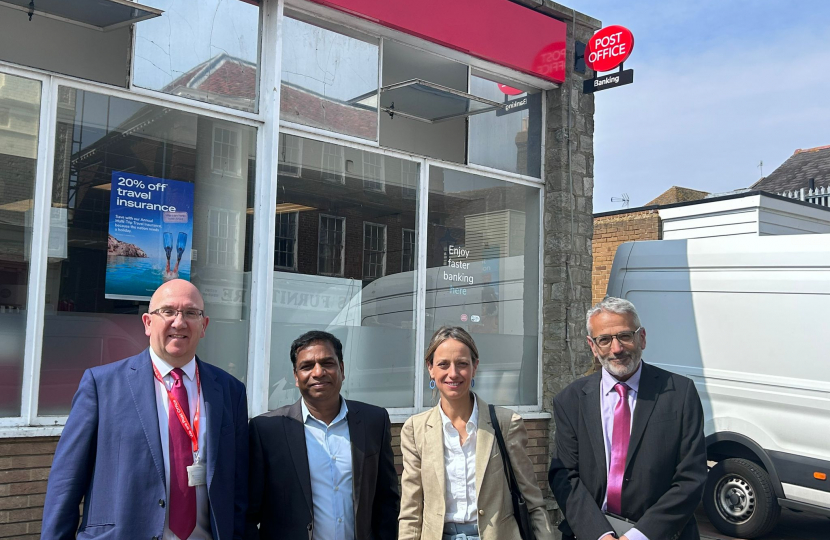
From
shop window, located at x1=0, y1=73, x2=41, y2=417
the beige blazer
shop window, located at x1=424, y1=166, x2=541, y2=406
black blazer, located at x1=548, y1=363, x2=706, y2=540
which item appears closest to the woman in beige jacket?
the beige blazer

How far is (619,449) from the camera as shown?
11.6 feet

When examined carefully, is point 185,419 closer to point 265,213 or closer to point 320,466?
point 320,466

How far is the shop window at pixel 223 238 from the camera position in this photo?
5.88 m

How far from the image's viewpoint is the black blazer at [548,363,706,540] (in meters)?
3.41

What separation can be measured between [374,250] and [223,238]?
142 centimetres

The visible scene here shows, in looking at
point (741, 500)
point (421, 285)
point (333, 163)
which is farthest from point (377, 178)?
point (741, 500)

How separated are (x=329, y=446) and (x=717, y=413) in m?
5.84

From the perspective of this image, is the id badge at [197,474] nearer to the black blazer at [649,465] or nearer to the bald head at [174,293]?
the bald head at [174,293]

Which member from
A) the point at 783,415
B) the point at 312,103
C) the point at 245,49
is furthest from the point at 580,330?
the point at 245,49

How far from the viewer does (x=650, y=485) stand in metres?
3.43

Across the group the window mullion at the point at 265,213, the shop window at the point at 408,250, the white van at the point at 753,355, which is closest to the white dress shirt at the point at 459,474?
the window mullion at the point at 265,213

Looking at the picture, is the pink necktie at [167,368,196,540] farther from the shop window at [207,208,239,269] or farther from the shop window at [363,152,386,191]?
the shop window at [363,152,386,191]

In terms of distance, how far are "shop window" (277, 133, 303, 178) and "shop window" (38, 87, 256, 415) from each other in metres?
0.22

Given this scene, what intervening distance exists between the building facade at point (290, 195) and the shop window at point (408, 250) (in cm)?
1
